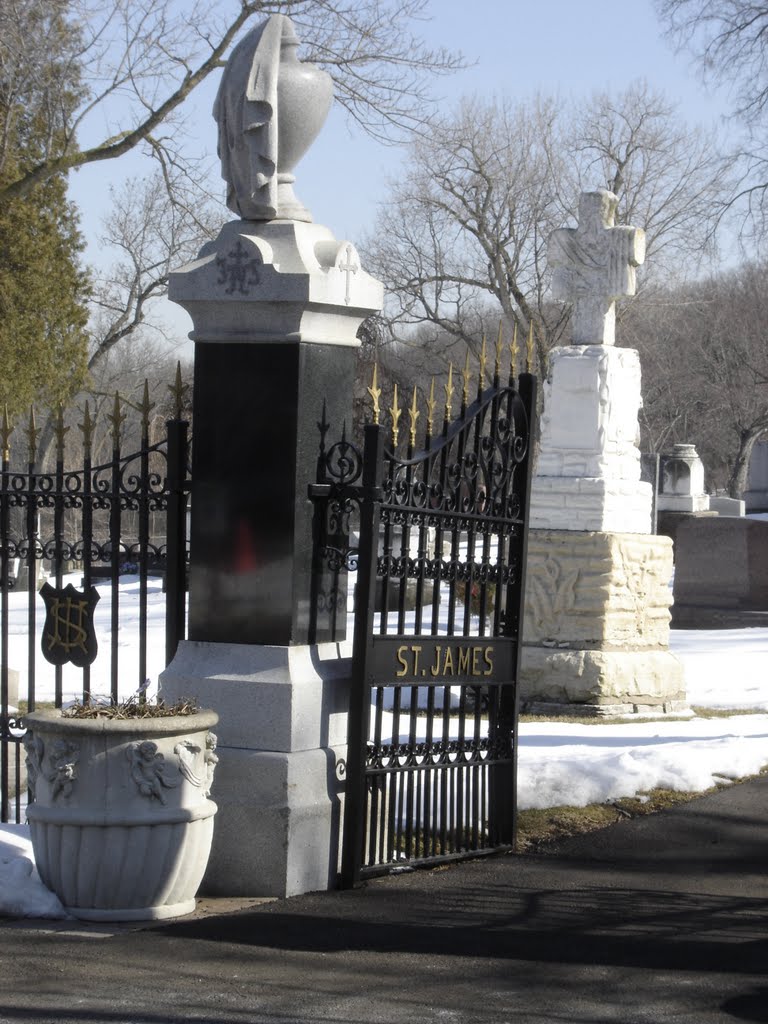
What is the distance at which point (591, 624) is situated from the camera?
13609 mm

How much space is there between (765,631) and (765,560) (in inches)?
121

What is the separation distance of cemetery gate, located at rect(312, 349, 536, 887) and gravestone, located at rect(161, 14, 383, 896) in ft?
0.56

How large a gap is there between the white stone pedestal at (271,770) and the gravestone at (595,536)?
7.10 meters

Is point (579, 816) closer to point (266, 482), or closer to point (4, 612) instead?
point (266, 482)

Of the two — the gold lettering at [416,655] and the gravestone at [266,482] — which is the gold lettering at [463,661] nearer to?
the gold lettering at [416,655]

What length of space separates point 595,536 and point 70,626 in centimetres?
725

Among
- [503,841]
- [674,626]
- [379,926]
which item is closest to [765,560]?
[674,626]

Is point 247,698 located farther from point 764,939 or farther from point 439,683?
point 764,939

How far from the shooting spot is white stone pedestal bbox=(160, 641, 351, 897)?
628 centimetres

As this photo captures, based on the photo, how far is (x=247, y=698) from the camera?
639 cm

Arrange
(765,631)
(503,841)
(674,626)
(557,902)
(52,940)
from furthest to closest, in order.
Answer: (674,626)
(765,631)
(503,841)
(557,902)
(52,940)

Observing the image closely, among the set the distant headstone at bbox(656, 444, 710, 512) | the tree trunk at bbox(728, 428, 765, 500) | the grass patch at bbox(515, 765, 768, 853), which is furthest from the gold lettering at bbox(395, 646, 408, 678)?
the tree trunk at bbox(728, 428, 765, 500)

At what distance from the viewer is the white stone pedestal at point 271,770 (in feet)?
20.6

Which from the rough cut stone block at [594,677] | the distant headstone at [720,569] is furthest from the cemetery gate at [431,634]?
the distant headstone at [720,569]
